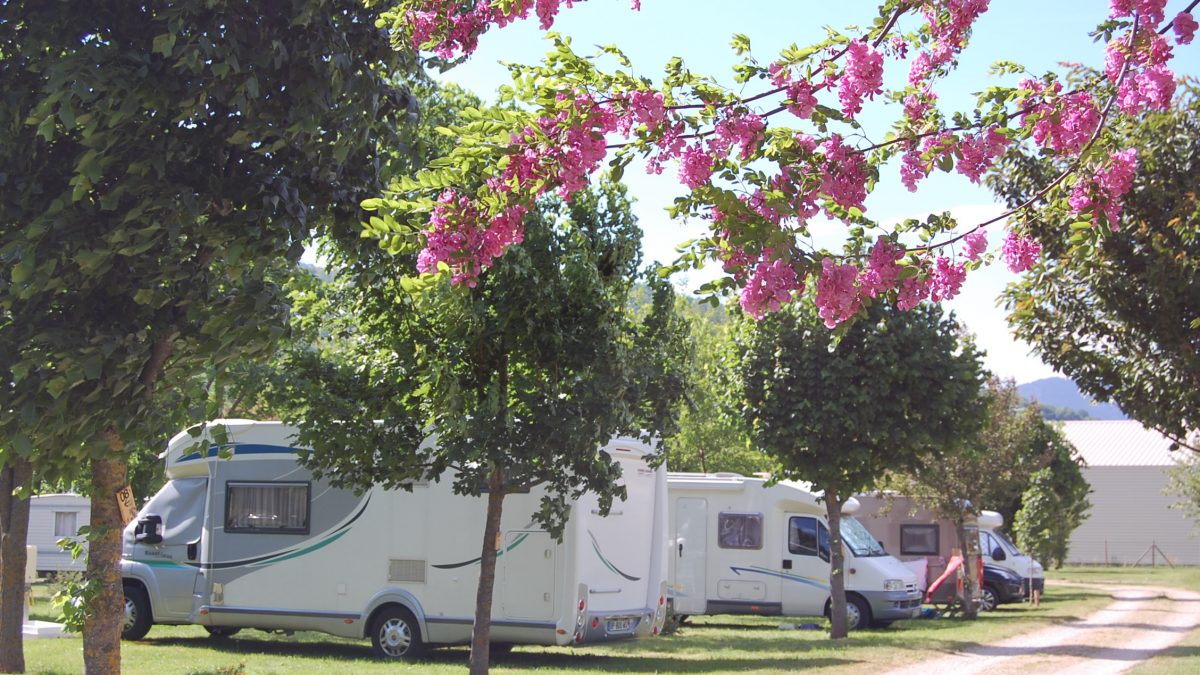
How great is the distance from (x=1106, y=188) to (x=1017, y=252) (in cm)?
53

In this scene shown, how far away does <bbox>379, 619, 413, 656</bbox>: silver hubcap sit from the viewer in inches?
580

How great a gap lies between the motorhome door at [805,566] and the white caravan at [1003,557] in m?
8.08

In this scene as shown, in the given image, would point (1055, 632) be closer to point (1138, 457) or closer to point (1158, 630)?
point (1158, 630)

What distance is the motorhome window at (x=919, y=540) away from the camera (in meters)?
26.8

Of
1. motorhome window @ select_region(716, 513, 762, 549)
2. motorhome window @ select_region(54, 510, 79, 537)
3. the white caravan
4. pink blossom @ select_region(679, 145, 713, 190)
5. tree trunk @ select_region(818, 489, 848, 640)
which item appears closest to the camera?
pink blossom @ select_region(679, 145, 713, 190)

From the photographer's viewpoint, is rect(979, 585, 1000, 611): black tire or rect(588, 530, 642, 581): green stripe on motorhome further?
rect(979, 585, 1000, 611): black tire

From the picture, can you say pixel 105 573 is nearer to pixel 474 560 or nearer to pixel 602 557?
pixel 474 560

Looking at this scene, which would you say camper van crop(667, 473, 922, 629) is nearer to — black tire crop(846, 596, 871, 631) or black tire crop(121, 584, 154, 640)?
black tire crop(846, 596, 871, 631)

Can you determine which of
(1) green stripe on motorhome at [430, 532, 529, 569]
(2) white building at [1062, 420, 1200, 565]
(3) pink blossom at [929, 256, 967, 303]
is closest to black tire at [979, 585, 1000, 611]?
(1) green stripe on motorhome at [430, 532, 529, 569]

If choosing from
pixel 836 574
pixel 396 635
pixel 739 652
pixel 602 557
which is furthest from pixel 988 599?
pixel 396 635

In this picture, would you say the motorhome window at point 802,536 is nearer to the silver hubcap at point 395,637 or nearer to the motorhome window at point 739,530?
the motorhome window at point 739,530

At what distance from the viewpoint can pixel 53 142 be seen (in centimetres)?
607

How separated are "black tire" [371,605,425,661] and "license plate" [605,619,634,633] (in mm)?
2290

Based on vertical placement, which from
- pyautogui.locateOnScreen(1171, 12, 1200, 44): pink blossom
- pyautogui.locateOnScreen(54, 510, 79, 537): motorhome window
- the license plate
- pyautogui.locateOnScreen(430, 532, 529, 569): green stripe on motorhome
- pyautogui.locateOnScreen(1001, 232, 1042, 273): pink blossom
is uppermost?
pyautogui.locateOnScreen(1171, 12, 1200, 44): pink blossom
